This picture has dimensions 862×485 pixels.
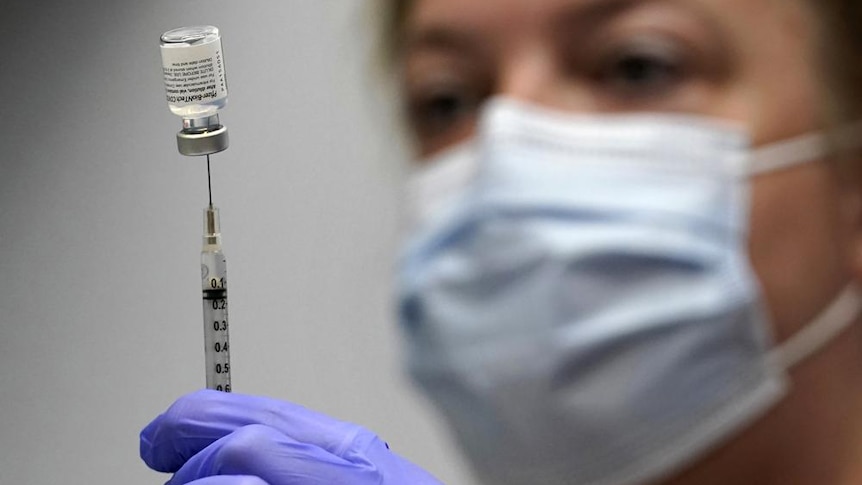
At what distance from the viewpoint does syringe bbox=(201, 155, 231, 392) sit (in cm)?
116

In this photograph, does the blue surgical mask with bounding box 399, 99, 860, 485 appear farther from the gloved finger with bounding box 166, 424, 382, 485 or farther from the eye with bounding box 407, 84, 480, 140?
the gloved finger with bounding box 166, 424, 382, 485

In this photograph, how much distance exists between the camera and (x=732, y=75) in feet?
2.67

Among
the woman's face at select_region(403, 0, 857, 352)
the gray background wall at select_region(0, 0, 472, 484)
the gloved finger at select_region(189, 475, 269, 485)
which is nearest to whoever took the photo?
the woman's face at select_region(403, 0, 857, 352)

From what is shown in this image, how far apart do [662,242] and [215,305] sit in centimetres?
56

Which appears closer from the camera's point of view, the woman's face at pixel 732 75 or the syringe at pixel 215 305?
the woman's face at pixel 732 75

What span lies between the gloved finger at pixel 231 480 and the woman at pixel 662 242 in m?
0.28

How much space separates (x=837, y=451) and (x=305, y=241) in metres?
1.02

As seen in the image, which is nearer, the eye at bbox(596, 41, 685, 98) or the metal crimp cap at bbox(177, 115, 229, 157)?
the eye at bbox(596, 41, 685, 98)

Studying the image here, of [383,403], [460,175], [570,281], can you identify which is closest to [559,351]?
[570,281]

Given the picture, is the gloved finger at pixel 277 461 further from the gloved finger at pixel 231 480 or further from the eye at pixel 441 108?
the eye at pixel 441 108

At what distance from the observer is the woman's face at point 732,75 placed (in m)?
0.81

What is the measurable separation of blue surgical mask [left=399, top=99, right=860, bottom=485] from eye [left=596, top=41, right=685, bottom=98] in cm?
2

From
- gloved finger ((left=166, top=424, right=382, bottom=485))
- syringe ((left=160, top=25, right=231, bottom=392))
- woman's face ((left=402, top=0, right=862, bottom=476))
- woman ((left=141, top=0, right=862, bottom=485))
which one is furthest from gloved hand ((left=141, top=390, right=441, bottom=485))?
woman's face ((left=402, top=0, right=862, bottom=476))

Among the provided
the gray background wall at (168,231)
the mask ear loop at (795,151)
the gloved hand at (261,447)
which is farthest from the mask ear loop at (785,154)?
the gray background wall at (168,231)
